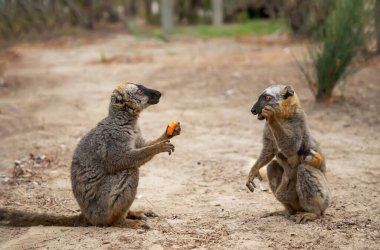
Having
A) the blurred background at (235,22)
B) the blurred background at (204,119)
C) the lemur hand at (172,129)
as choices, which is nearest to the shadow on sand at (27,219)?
the blurred background at (204,119)

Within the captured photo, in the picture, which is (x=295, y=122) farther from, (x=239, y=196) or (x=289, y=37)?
(x=289, y=37)

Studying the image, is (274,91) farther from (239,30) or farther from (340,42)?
(239,30)

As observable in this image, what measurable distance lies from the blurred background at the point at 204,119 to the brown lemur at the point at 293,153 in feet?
0.84

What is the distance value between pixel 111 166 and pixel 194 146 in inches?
148

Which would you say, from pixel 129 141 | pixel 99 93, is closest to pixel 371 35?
pixel 99 93

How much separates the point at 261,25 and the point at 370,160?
54.3ft

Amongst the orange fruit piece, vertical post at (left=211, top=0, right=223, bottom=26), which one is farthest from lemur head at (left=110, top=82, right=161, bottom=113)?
vertical post at (left=211, top=0, right=223, bottom=26)

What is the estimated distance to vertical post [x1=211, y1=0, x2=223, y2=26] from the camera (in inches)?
1047


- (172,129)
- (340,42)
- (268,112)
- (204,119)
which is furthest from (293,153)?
(340,42)

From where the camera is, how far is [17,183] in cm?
802

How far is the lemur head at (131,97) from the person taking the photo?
642 centimetres

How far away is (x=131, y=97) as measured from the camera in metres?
6.43

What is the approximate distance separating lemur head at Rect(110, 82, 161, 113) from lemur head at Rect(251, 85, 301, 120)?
46.9 inches

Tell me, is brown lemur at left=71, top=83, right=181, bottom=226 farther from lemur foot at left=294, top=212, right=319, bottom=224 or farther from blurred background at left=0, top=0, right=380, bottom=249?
lemur foot at left=294, top=212, right=319, bottom=224
